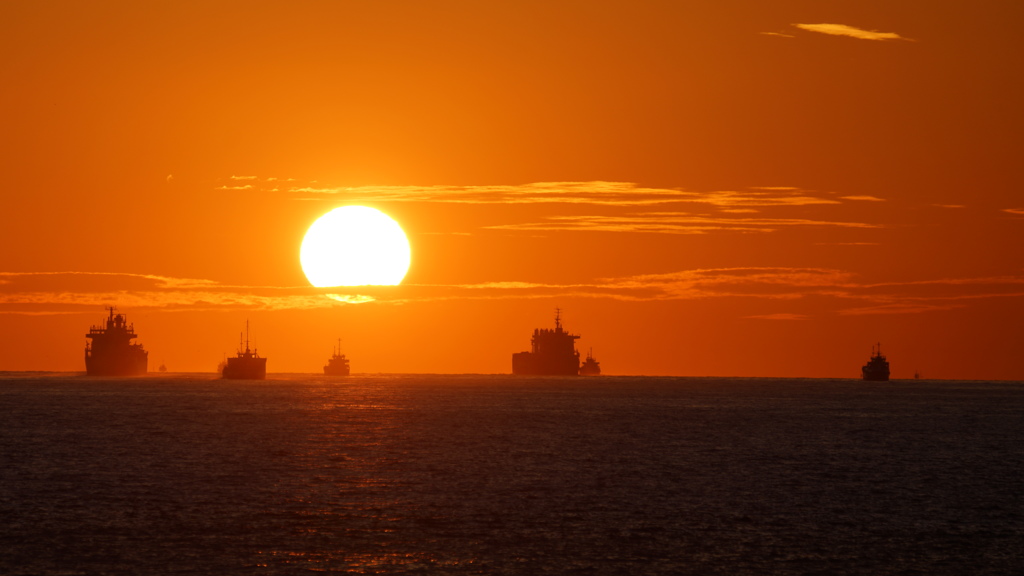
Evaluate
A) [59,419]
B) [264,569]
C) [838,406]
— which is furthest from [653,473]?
[838,406]

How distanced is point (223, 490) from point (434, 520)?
1384 centimetres

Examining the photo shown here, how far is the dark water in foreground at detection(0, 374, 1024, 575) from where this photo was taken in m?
39.0

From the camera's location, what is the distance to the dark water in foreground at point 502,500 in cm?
3897

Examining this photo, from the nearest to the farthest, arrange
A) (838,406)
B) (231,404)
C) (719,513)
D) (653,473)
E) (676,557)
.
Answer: (676,557)
(719,513)
(653,473)
(231,404)
(838,406)

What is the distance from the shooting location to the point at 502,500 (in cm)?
5334

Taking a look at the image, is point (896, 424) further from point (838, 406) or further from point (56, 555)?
point (56, 555)

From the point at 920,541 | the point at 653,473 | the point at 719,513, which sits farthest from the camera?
the point at 653,473

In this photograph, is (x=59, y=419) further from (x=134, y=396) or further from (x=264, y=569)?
(x=264, y=569)

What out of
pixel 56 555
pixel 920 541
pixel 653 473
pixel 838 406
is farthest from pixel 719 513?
pixel 838 406

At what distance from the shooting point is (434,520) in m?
47.1

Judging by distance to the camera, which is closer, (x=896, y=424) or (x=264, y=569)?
(x=264, y=569)

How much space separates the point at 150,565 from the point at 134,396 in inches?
5972

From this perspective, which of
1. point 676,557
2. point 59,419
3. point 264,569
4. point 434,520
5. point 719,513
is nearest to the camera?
point 264,569

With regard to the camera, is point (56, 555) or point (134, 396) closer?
point (56, 555)
